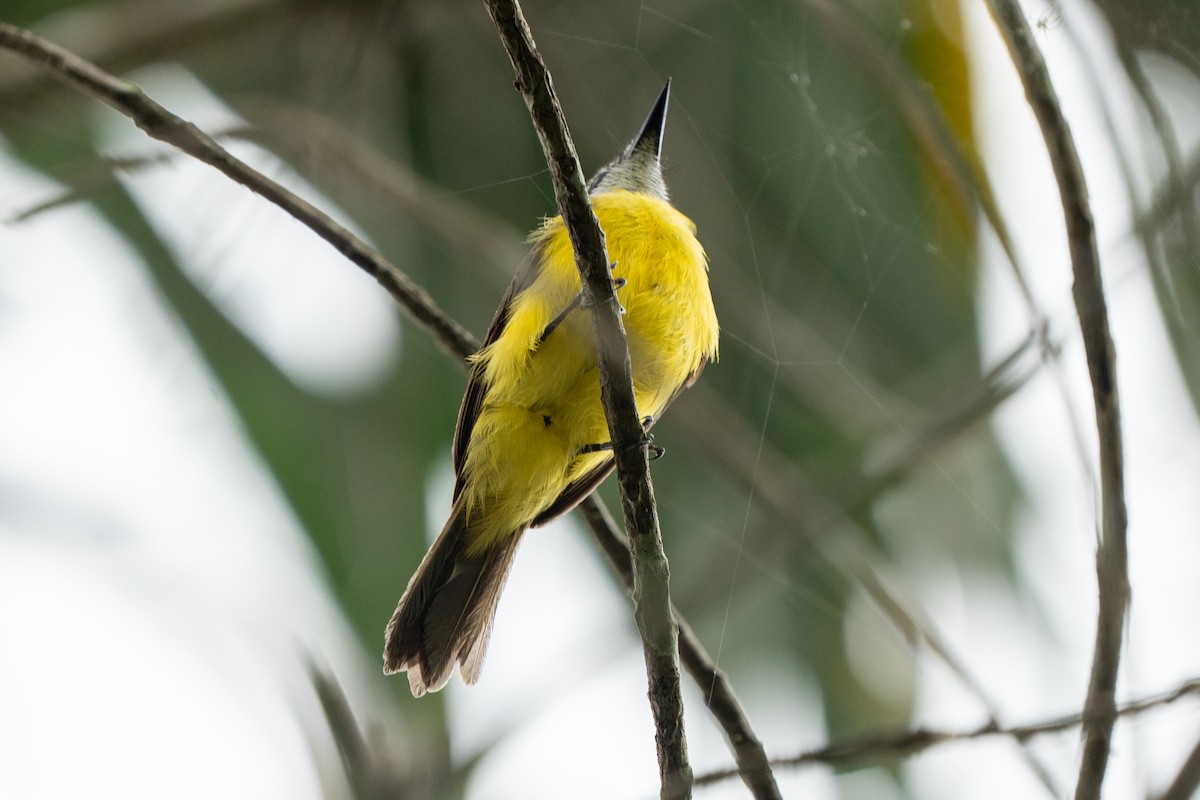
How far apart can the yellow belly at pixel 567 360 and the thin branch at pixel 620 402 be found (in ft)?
2.10

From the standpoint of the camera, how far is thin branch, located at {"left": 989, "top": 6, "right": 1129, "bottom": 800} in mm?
1879

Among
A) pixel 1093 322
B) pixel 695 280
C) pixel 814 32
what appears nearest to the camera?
pixel 1093 322

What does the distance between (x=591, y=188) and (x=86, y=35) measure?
1.45 metres

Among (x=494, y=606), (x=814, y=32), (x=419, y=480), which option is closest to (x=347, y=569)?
(x=419, y=480)

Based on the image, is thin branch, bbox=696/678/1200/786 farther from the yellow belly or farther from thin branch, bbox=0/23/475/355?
thin branch, bbox=0/23/475/355

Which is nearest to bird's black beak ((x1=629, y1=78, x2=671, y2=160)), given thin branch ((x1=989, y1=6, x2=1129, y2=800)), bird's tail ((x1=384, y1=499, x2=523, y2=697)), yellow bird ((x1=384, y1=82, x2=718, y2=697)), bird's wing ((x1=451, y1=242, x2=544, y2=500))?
yellow bird ((x1=384, y1=82, x2=718, y2=697))

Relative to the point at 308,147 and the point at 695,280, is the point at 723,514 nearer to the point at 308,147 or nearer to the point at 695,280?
the point at 695,280

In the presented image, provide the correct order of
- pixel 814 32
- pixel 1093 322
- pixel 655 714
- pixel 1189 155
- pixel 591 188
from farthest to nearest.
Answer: pixel 591 188 → pixel 814 32 → pixel 1189 155 → pixel 1093 322 → pixel 655 714

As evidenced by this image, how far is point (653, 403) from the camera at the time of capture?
9.17 ft

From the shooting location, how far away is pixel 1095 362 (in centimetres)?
196

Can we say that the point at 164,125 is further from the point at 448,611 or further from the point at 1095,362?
the point at 1095,362

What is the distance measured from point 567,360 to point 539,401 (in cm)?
16

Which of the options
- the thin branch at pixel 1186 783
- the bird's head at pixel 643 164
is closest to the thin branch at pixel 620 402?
the thin branch at pixel 1186 783

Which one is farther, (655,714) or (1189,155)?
(1189,155)
